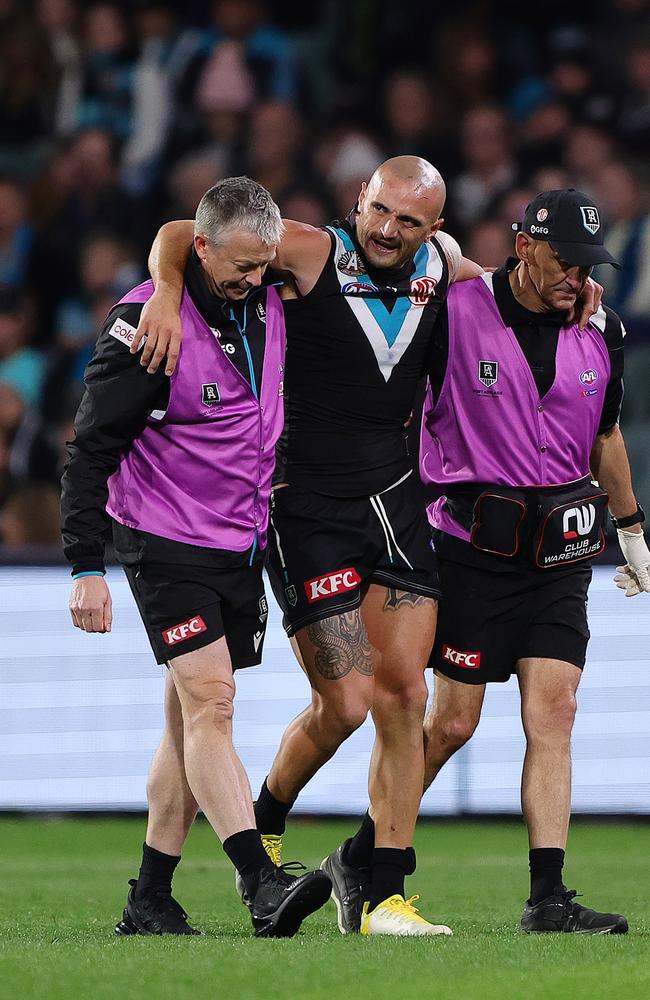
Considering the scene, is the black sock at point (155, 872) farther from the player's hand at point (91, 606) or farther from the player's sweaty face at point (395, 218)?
the player's sweaty face at point (395, 218)

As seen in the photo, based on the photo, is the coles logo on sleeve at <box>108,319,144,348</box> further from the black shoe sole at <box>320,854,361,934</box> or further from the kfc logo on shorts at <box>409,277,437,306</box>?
the black shoe sole at <box>320,854,361,934</box>

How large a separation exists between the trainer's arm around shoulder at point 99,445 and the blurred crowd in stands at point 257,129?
5.68m

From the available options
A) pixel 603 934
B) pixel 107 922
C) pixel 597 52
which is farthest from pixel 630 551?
pixel 597 52

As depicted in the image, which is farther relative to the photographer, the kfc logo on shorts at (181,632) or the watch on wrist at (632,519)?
the watch on wrist at (632,519)

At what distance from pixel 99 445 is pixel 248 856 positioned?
1.27 m

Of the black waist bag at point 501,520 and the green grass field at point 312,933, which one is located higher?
the black waist bag at point 501,520

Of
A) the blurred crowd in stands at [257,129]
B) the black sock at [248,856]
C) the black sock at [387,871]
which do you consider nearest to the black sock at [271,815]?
the black sock at [387,871]

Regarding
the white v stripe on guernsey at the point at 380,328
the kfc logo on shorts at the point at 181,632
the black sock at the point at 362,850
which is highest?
the white v stripe on guernsey at the point at 380,328

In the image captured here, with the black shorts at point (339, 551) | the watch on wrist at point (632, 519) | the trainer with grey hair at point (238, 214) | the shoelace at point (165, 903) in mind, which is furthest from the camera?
the watch on wrist at point (632, 519)

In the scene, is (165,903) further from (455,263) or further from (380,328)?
(455,263)

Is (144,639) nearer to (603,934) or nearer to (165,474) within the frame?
(165,474)

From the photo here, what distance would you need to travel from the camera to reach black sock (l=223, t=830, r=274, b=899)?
4.61 metres

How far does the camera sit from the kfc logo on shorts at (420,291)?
5379mm

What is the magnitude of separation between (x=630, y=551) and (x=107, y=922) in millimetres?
2229
